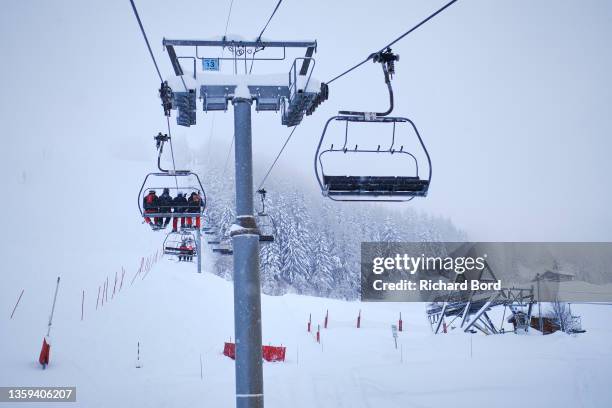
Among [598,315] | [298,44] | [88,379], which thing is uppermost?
[298,44]

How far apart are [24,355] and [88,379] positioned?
2312mm

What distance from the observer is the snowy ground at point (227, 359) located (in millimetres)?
12422

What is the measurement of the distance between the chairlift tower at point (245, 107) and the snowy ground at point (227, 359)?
5320mm

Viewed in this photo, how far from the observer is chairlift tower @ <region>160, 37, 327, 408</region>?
24.0 ft

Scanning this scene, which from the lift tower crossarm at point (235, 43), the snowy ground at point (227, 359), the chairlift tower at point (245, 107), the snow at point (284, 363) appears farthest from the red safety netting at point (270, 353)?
the lift tower crossarm at point (235, 43)

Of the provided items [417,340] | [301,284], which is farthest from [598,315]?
[301,284]

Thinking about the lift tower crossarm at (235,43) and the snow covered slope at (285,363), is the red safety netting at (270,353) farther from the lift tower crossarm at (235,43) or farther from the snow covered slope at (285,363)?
the lift tower crossarm at (235,43)

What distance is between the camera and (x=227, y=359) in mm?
16297

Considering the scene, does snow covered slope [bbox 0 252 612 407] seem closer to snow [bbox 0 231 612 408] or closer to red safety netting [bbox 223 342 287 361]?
snow [bbox 0 231 612 408]

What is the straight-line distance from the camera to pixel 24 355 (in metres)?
12.9

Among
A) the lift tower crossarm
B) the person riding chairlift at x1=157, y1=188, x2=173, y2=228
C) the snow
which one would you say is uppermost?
the lift tower crossarm

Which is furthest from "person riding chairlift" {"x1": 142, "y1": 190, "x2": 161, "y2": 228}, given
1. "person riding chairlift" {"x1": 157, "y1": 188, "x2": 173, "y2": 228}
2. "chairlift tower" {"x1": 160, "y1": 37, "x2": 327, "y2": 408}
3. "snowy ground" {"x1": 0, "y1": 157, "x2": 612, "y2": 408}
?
"snowy ground" {"x1": 0, "y1": 157, "x2": 612, "y2": 408}

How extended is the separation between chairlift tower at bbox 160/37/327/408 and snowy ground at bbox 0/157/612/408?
5.32 metres

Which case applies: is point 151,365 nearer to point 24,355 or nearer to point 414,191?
point 24,355
